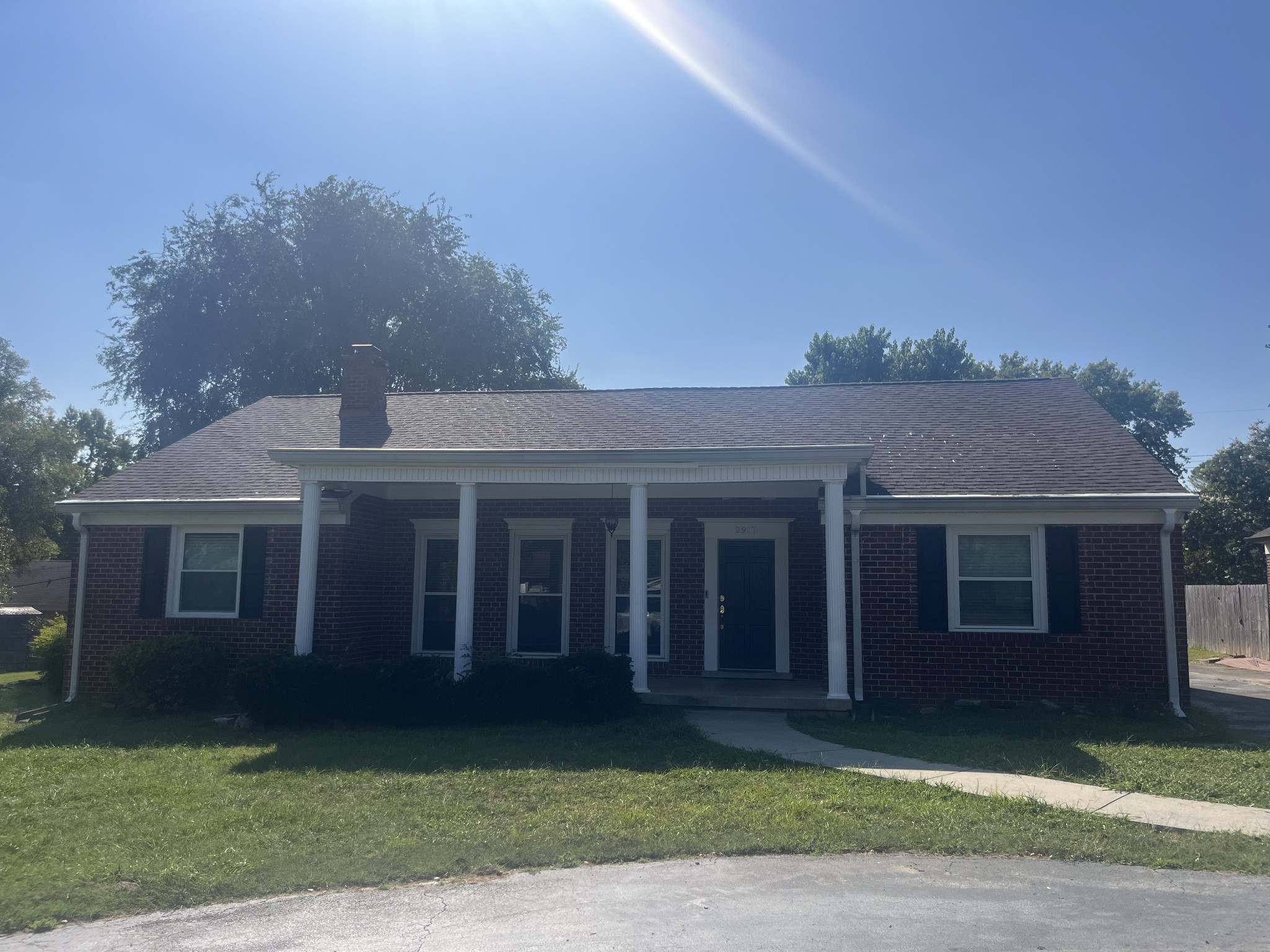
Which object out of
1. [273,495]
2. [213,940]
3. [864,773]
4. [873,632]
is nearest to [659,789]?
[864,773]

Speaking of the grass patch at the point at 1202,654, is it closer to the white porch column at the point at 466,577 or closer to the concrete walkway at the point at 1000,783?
the concrete walkway at the point at 1000,783

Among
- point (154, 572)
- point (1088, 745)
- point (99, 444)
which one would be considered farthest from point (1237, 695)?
point (99, 444)

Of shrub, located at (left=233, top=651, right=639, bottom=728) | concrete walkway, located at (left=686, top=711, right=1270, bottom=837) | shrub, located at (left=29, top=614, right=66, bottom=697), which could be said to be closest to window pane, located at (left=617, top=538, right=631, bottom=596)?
shrub, located at (left=233, top=651, right=639, bottom=728)

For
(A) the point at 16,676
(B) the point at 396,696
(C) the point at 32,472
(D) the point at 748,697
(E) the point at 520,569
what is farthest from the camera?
(C) the point at 32,472

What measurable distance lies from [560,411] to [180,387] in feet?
73.8

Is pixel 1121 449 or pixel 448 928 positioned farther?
pixel 1121 449

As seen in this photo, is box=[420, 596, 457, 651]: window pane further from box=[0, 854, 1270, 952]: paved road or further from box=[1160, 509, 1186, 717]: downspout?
box=[1160, 509, 1186, 717]: downspout

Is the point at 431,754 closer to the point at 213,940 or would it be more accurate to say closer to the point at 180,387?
the point at 213,940

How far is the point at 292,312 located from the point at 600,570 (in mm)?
21832

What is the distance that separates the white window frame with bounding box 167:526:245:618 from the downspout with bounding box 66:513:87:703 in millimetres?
1230

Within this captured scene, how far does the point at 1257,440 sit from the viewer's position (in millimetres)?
34969

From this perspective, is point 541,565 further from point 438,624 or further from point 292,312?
point 292,312

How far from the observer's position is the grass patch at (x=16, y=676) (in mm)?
18111

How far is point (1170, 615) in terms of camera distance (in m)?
11.4
